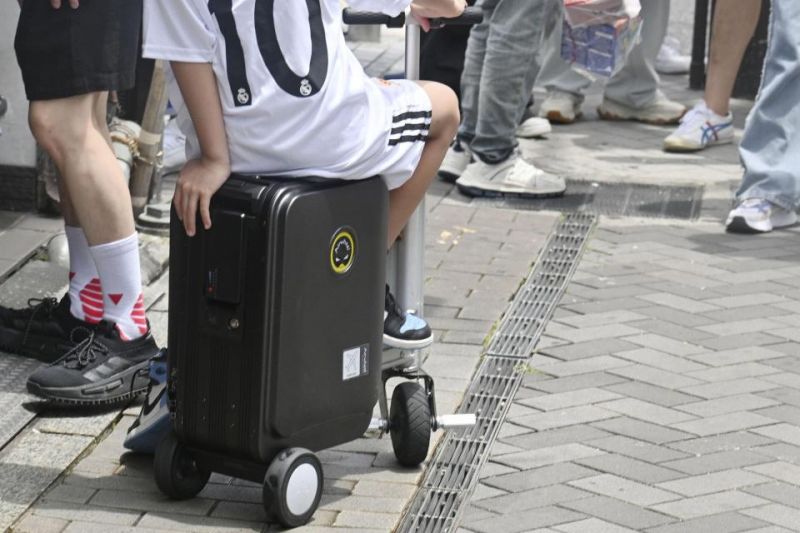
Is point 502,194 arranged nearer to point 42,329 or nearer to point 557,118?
point 557,118

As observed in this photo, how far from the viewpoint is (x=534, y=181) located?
6.47m

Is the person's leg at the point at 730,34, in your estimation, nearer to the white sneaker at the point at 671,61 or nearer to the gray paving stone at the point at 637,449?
the white sneaker at the point at 671,61

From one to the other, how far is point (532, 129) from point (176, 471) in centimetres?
406

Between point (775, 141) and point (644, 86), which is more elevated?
point (775, 141)

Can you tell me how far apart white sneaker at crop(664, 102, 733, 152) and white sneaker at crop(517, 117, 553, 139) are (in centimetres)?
58

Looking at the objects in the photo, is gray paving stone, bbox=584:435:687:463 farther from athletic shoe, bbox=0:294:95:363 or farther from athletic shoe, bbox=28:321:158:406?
athletic shoe, bbox=0:294:95:363

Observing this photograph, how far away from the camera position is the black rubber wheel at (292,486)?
3477 millimetres

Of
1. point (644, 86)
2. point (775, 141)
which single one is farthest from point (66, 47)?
point (644, 86)

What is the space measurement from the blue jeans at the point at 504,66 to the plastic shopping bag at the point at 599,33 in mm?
149

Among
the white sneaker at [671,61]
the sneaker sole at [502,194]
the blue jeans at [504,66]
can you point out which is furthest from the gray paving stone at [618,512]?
the white sneaker at [671,61]

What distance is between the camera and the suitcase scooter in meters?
3.44

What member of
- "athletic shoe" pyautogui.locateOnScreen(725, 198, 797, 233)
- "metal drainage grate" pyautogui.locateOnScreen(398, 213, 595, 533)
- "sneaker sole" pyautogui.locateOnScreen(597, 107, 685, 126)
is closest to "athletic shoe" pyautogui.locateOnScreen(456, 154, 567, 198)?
"metal drainage grate" pyautogui.locateOnScreen(398, 213, 595, 533)

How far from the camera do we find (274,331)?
3.46 metres

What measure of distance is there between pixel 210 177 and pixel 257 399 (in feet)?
1.64
